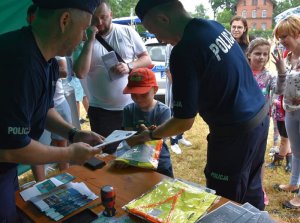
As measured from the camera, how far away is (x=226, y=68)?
1520 mm

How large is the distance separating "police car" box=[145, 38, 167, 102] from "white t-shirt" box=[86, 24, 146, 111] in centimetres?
321

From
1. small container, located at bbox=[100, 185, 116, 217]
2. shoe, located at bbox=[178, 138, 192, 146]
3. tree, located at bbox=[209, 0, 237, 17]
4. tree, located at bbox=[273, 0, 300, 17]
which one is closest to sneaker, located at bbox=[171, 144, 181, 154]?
shoe, located at bbox=[178, 138, 192, 146]

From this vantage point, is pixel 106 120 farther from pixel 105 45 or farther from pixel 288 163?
pixel 288 163

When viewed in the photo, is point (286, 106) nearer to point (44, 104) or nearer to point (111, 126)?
point (111, 126)

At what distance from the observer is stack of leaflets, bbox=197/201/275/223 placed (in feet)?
3.99

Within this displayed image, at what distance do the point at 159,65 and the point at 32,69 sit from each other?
213 inches

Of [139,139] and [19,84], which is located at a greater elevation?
[19,84]

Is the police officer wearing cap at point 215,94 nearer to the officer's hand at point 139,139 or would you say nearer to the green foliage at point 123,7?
the officer's hand at point 139,139

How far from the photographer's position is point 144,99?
220 centimetres

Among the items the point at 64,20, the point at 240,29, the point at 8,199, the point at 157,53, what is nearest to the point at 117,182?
the point at 8,199

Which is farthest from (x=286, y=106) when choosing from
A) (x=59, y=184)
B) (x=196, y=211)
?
(x=59, y=184)

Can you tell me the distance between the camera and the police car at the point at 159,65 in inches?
243

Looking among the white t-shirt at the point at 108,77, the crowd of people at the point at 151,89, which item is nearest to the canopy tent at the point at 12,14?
the crowd of people at the point at 151,89

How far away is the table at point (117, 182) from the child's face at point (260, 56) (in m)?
1.99
